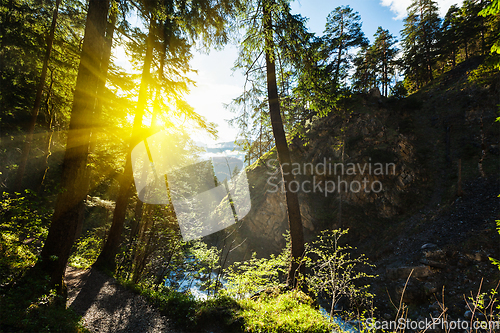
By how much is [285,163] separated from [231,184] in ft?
54.0

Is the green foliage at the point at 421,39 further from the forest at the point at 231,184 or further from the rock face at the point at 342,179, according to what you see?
the rock face at the point at 342,179

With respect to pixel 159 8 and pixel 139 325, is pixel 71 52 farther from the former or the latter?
pixel 139 325

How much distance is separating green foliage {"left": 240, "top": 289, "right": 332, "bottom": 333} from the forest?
0.04 metres

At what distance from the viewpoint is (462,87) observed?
21.3 metres

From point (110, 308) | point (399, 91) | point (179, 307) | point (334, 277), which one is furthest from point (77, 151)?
point (399, 91)

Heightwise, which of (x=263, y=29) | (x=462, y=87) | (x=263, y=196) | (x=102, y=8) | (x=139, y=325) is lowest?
(x=139, y=325)

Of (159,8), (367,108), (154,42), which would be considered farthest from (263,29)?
(367,108)

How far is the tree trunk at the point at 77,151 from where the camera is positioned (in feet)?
13.7

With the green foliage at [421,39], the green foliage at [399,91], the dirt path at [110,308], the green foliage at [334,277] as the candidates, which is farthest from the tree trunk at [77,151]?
the green foliage at [421,39]

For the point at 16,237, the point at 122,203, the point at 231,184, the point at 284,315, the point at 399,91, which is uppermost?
the point at 399,91

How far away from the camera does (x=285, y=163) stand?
609 centimetres

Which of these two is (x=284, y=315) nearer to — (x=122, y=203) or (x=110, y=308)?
(x=110, y=308)

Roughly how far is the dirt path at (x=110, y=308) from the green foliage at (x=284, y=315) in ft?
5.66

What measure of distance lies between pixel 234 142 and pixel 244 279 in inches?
164
